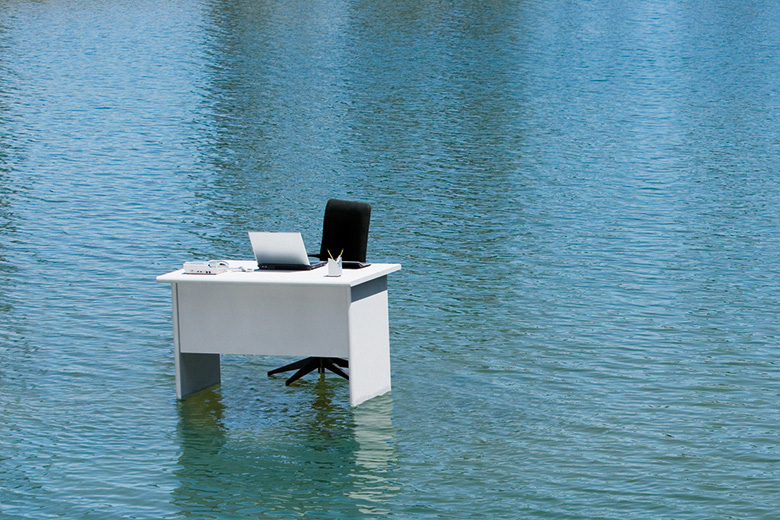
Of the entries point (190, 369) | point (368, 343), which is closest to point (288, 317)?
point (368, 343)

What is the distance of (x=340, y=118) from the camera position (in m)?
25.7

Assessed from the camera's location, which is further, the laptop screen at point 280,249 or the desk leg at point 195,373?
the desk leg at point 195,373

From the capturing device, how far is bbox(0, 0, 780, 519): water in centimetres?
801

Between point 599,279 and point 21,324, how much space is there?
5811 millimetres

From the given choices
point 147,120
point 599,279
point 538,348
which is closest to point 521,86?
point 147,120

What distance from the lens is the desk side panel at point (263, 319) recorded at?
354 inches

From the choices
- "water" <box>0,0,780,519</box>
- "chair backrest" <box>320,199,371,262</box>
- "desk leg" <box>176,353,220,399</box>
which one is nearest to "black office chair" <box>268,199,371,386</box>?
"chair backrest" <box>320,199,371,262</box>

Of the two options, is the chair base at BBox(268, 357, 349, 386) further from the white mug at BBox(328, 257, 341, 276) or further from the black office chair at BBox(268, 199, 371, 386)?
the white mug at BBox(328, 257, 341, 276)

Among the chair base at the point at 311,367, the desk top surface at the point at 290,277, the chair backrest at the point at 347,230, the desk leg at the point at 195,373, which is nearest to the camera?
the desk top surface at the point at 290,277

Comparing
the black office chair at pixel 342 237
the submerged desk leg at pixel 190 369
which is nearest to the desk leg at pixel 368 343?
the black office chair at pixel 342 237

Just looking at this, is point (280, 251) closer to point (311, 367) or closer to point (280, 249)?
point (280, 249)

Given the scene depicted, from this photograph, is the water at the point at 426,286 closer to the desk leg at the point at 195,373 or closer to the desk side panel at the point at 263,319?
the desk leg at the point at 195,373

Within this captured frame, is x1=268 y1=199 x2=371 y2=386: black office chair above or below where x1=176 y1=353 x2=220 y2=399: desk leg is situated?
above

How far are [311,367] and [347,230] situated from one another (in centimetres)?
114
